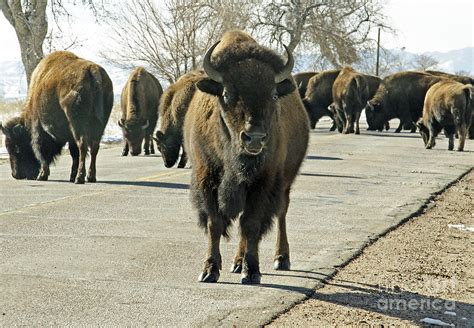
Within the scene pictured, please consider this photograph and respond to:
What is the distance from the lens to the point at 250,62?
749 cm

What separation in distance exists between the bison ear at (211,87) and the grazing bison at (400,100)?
91.3 ft

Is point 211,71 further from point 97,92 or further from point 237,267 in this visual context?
point 97,92

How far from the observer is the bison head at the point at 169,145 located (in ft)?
59.2

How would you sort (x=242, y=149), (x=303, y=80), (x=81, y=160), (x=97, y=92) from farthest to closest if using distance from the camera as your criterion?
(x=303, y=80), (x=97, y=92), (x=81, y=160), (x=242, y=149)

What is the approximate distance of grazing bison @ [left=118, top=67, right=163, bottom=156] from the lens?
21562 mm

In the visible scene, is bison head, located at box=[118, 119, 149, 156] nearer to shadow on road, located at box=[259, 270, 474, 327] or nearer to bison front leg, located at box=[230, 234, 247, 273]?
bison front leg, located at box=[230, 234, 247, 273]

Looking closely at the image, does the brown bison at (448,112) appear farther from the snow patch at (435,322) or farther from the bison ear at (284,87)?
the snow patch at (435,322)

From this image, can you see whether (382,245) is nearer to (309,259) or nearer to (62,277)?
(309,259)

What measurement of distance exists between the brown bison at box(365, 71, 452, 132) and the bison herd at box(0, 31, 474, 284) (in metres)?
0.04

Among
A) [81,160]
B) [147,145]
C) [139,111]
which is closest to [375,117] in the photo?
[147,145]

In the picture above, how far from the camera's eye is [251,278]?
7543mm

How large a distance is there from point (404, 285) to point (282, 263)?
1.10 metres

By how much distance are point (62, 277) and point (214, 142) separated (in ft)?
5.31

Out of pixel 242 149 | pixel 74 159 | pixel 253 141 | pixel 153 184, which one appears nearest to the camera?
pixel 253 141
